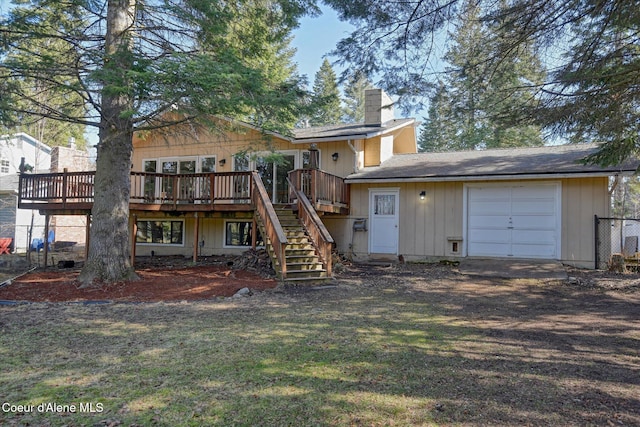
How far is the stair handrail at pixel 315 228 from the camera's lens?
920 cm

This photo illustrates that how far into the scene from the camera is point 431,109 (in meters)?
7.12

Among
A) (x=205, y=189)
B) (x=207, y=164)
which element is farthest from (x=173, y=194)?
(x=207, y=164)

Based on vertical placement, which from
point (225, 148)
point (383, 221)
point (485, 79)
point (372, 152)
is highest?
point (225, 148)

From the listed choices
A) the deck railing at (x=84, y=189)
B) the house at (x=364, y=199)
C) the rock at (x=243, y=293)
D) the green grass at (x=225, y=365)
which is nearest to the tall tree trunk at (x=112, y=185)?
the house at (x=364, y=199)

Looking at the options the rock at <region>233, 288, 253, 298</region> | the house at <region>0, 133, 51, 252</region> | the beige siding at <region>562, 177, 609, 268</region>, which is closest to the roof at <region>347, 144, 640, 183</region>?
the beige siding at <region>562, 177, 609, 268</region>

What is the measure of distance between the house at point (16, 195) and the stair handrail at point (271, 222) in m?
12.8

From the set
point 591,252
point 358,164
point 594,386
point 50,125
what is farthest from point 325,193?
point 50,125

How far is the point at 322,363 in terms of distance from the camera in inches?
152

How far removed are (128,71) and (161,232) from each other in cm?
1023

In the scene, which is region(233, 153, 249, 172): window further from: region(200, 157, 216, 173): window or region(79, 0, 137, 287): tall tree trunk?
region(79, 0, 137, 287): tall tree trunk

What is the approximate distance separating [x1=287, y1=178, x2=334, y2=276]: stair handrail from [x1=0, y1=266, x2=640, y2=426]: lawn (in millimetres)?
2397

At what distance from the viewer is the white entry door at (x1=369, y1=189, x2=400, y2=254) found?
12953mm

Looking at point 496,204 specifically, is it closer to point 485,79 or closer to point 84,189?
point 485,79

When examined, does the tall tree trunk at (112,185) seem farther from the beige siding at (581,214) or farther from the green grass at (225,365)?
the beige siding at (581,214)
